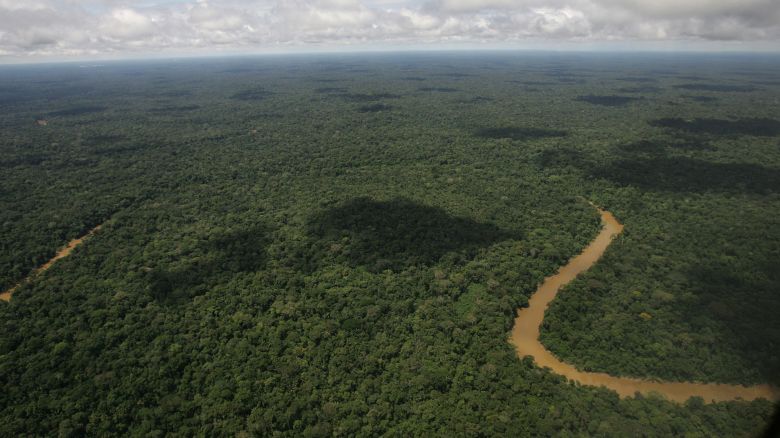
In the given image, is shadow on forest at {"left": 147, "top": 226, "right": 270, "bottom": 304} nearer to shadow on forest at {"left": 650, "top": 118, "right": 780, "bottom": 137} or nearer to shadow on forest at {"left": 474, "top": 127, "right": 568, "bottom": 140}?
shadow on forest at {"left": 474, "top": 127, "right": 568, "bottom": 140}

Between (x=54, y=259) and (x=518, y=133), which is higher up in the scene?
(x=518, y=133)

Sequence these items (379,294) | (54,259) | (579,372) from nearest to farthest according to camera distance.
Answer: (579,372), (379,294), (54,259)

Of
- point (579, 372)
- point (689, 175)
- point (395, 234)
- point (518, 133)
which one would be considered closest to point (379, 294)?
point (395, 234)

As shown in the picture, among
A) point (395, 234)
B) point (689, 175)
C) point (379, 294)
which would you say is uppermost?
point (689, 175)

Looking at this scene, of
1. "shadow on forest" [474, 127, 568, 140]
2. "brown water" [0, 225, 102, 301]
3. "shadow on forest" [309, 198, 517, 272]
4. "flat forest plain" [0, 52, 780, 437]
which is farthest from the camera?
"shadow on forest" [474, 127, 568, 140]

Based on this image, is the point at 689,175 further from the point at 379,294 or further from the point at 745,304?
the point at 379,294

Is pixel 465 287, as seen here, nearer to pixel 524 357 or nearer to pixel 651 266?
pixel 524 357

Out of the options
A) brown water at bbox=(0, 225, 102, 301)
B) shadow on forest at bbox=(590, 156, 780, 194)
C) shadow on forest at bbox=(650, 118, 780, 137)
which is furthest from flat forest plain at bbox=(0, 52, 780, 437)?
shadow on forest at bbox=(650, 118, 780, 137)

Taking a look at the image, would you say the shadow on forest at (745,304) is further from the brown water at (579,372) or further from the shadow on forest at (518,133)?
the shadow on forest at (518,133)
